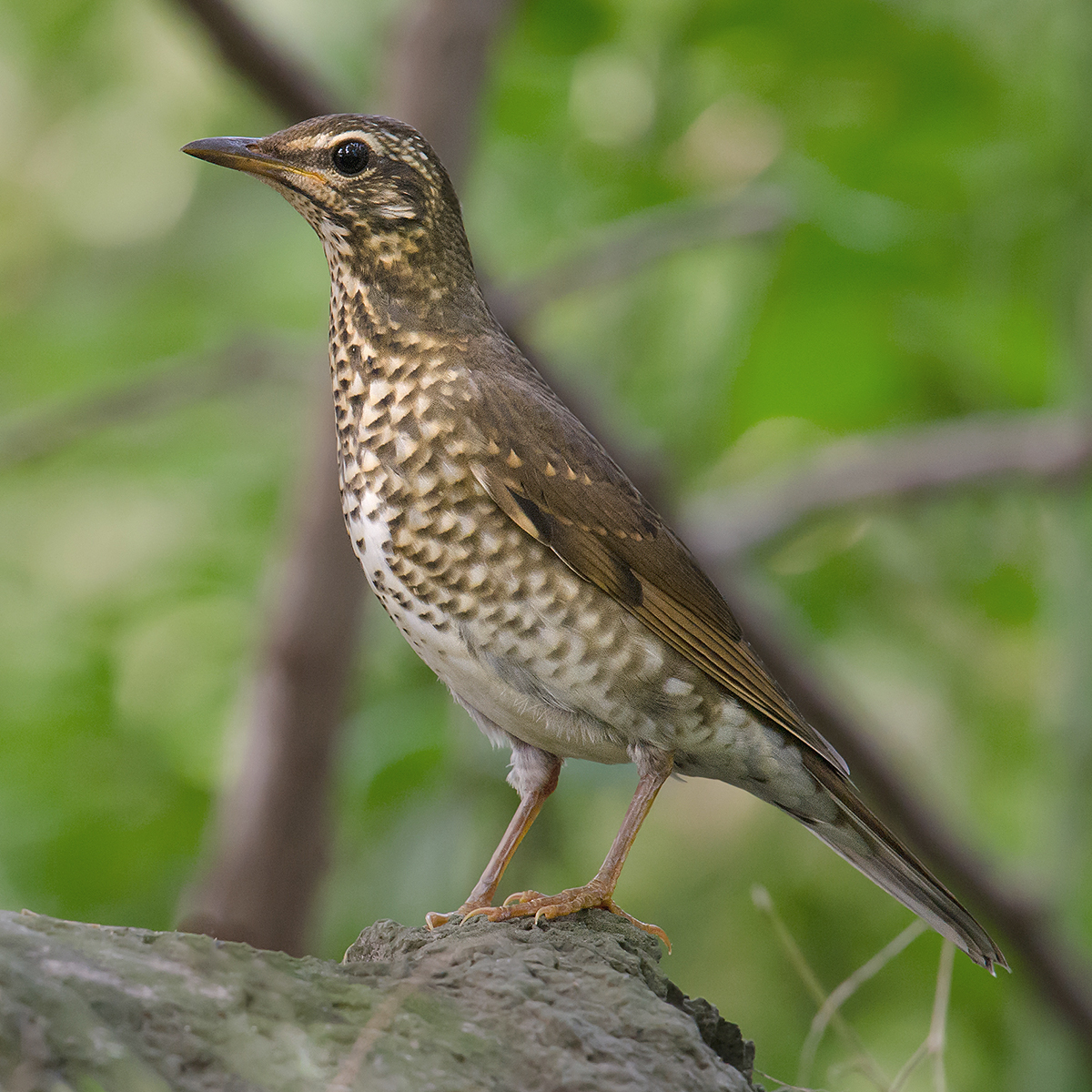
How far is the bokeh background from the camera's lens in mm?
5594

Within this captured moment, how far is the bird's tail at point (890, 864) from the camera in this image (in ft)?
11.1

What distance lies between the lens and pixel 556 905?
295 cm

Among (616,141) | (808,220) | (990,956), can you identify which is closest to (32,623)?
(616,141)

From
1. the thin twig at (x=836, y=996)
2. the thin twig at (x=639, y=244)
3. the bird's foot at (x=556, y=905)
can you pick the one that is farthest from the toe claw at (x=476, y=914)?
the thin twig at (x=639, y=244)

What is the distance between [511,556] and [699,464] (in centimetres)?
354

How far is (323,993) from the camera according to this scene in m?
2.21

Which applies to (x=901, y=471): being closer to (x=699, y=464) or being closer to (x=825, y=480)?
(x=825, y=480)

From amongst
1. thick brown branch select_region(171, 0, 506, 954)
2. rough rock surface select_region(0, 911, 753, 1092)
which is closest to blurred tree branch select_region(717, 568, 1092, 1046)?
thick brown branch select_region(171, 0, 506, 954)

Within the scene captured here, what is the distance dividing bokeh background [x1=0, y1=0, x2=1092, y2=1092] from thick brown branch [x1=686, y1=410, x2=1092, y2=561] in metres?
0.08

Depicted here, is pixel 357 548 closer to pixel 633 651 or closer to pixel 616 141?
pixel 633 651

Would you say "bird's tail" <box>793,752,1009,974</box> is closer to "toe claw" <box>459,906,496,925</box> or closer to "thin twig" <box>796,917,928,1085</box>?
"thin twig" <box>796,917,928,1085</box>

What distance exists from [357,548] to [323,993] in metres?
1.32

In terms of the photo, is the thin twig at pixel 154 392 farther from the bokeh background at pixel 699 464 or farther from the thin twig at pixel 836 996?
the thin twig at pixel 836 996

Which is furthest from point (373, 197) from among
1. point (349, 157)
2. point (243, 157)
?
point (243, 157)
